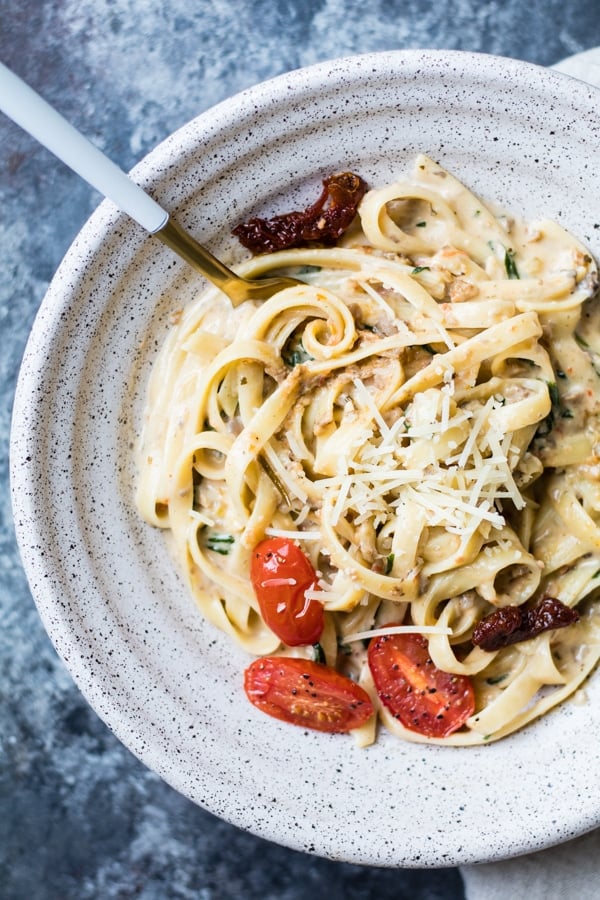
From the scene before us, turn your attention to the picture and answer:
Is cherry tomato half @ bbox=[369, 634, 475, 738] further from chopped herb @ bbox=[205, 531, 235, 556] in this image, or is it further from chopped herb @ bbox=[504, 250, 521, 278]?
chopped herb @ bbox=[504, 250, 521, 278]

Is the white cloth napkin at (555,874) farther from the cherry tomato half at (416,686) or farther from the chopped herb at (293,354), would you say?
the chopped herb at (293,354)

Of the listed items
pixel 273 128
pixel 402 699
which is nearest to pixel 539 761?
pixel 402 699

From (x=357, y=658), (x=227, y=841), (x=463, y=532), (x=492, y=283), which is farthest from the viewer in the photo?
(x=227, y=841)

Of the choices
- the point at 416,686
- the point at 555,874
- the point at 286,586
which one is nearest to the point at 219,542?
the point at 286,586

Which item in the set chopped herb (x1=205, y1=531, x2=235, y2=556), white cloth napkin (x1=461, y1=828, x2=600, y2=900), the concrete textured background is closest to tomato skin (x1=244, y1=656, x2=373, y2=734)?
chopped herb (x1=205, y1=531, x2=235, y2=556)

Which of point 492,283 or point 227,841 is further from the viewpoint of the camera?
point 227,841

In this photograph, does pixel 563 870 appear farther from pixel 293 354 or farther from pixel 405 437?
pixel 293 354

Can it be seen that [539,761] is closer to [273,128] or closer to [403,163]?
[403,163]

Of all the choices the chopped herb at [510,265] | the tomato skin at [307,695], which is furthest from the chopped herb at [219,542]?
the chopped herb at [510,265]
